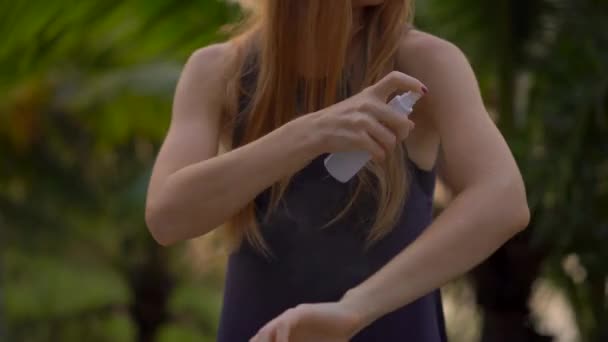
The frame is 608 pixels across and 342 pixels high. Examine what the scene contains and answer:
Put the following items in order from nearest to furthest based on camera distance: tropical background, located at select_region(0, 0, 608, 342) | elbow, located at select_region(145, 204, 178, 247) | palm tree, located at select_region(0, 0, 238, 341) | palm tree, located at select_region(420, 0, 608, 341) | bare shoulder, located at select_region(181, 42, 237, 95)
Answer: elbow, located at select_region(145, 204, 178, 247)
bare shoulder, located at select_region(181, 42, 237, 95)
palm tree, located at select_region(420, 0, 608, 341)
tropical background, located at select_region(0, 0, 608, 342)
palm tree, located at select_region(0, 0, 238, 341)

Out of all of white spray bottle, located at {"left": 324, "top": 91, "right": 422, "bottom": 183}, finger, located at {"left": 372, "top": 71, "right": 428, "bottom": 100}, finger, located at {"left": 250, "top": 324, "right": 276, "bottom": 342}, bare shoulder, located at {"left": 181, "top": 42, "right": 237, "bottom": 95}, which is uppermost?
finger, located at {"left": 372, "top": 71, "right": 428, "bottom": 100}

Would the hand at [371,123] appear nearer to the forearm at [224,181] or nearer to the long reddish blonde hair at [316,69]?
the forearm at [224,181]

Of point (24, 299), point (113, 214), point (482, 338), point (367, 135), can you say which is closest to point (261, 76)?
point (367, 135)

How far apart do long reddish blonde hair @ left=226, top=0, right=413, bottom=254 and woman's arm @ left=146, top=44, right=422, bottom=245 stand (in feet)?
0.13

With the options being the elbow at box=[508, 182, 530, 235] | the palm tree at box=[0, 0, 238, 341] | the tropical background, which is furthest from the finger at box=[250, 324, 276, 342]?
the palm tree at box=[0, 0, 238, 341]

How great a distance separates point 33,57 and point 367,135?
3.03 metres

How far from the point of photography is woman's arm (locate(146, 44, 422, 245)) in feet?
3.40

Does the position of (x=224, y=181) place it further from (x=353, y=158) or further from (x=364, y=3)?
(x=364, y=3)

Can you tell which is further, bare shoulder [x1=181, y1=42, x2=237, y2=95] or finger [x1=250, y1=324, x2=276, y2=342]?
bare shoulder [x1=181, y1=42, x2=237, y2=95]

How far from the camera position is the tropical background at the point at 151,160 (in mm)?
3238

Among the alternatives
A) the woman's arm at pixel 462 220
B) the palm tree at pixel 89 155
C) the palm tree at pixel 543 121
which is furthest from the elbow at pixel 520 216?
the palm tree at pixel 89 155

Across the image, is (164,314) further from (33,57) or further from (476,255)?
(476,255)

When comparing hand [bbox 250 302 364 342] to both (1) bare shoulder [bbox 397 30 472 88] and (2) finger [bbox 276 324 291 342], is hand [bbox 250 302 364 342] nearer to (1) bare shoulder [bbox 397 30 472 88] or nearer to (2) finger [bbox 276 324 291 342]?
(2) finger [bbox 276 324 291 342]

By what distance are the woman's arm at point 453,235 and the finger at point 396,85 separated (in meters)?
0.12
